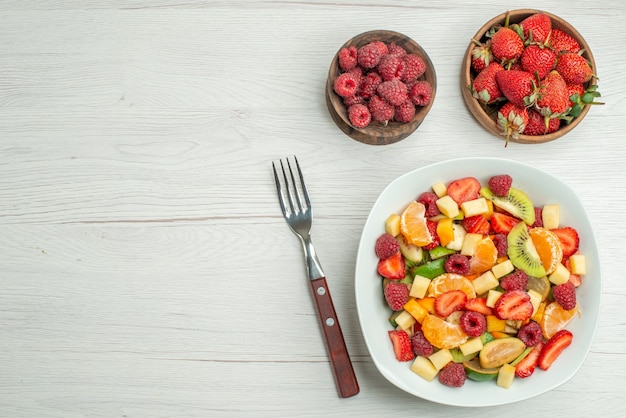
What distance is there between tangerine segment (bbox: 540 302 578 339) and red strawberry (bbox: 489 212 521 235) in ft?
0.60

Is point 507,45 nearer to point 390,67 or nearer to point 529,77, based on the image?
point 529,77

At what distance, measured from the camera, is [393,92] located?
1.25 m

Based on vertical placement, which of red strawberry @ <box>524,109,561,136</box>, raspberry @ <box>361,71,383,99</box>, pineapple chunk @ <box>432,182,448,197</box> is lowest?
pineapple chunk @ <box>432,182,448,197</box>

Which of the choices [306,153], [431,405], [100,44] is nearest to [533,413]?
[431,405]

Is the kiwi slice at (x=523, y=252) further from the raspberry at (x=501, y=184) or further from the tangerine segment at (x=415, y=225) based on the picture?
the tangerine segment at (x=415, y=225)

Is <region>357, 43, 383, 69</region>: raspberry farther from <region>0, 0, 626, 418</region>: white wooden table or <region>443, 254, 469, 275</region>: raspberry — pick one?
<region>443, 254, 469, 275</region>: raspberry

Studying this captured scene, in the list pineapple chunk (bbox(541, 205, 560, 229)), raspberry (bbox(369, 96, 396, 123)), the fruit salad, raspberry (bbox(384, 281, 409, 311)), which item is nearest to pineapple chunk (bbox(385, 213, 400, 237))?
the fruit salad

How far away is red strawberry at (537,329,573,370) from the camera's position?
1243mm

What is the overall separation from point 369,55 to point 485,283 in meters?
0.53

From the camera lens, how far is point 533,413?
135 centimetres

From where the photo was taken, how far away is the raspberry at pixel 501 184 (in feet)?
4.10

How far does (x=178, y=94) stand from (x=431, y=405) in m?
0.89

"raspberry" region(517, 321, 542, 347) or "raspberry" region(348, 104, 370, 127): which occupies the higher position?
"raspberry" region(348, 104, 370, 127)

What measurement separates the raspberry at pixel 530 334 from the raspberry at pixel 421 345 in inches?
7.4
